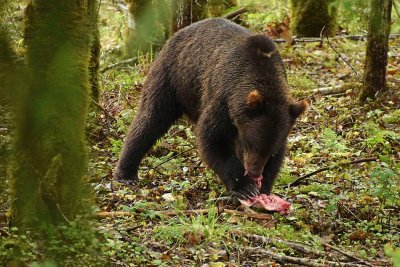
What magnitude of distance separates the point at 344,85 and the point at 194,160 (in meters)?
3.66

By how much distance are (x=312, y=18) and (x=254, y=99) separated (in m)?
8.16

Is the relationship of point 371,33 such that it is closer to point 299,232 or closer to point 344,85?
point 344,85

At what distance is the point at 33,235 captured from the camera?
3.48m

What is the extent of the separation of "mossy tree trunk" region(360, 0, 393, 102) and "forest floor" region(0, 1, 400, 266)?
0.24m

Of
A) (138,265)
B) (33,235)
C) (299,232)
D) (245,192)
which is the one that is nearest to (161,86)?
(245,192)

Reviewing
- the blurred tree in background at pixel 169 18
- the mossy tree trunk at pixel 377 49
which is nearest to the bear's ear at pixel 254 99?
the mossy tree trunk at pixel 377 49

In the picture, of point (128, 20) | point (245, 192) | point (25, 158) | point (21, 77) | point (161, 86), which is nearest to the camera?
point (21, 77)

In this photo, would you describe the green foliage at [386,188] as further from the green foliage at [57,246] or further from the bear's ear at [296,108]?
the green foliage at [57,246]

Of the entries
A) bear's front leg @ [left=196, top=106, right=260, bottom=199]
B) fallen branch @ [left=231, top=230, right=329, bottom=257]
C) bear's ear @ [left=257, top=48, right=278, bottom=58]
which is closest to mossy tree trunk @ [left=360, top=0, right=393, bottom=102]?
bear's ear @ [left=257, top=48, right=278, bottom=58]

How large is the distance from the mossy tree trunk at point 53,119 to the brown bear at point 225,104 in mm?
3219

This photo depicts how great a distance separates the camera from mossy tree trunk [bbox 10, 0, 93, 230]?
280 centimetres

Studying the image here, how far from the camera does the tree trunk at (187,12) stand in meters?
12.2

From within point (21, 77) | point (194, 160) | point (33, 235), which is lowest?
point (194, 160)

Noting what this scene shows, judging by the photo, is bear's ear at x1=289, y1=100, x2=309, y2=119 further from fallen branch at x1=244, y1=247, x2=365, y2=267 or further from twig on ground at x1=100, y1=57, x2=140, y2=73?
twig on ground at x1=100, y1=57, x2=140, y2=73
